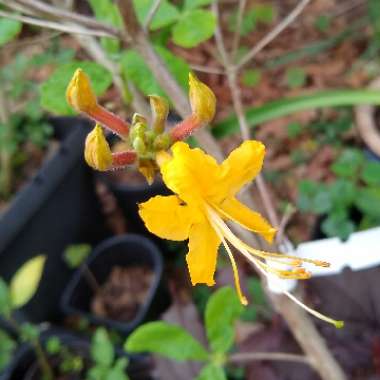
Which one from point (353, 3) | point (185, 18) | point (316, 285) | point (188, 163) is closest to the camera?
point (188, 163)

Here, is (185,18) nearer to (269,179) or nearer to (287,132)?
(269,179)

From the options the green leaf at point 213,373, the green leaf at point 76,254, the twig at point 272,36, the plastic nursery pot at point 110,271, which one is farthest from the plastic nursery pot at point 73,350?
the twig at point 272,36

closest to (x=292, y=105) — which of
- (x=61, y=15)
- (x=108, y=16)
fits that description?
(x=108, y=16)

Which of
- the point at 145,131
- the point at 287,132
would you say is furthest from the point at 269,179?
the point at 145,131

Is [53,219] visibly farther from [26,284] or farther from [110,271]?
[26,284]

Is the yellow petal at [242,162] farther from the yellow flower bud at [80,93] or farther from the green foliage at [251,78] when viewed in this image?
the green foliage at [251,78]

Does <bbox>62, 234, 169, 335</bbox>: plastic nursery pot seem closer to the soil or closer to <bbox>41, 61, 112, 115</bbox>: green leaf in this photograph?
the soil
